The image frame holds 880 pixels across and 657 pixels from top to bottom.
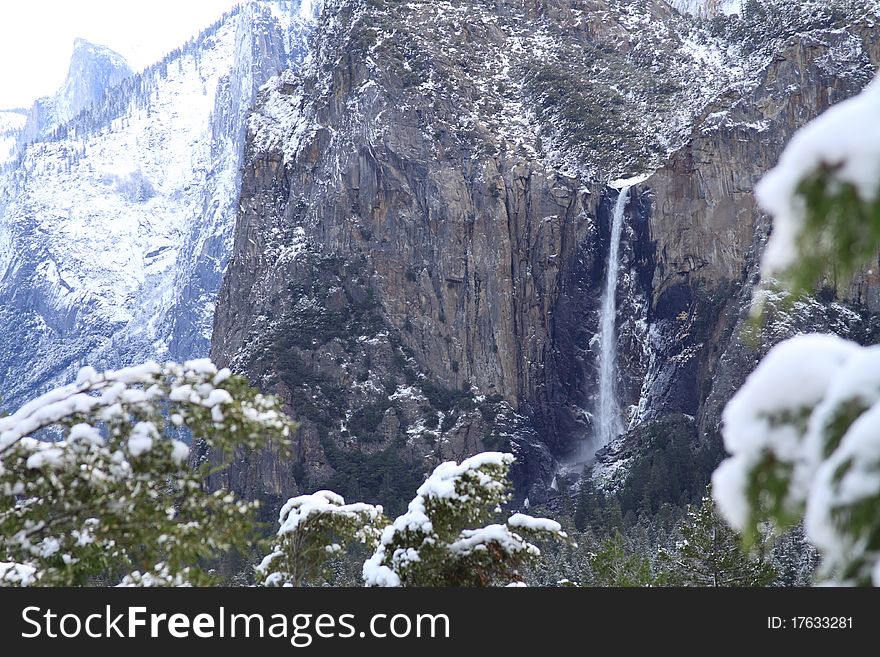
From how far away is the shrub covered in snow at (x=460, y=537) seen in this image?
549 inches

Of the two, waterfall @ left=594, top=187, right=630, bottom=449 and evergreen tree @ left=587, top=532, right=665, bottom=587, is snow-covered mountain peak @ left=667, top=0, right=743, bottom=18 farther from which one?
evergreen tree @ left=587, top=532, right=665, bottom=587

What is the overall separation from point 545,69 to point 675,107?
1655cm

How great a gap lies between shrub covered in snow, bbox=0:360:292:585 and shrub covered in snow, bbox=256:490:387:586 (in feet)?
22.3

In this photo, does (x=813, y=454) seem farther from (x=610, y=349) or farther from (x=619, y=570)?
(x=610, y=349)

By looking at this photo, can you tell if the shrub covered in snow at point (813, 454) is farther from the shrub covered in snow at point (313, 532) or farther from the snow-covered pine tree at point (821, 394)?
the shrub covered in snow at point (313, 532)

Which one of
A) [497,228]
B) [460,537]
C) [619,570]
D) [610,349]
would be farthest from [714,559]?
[497,228]

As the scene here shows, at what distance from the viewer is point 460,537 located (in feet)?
47.9

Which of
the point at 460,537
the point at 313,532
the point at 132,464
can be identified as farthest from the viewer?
the point at 313,532

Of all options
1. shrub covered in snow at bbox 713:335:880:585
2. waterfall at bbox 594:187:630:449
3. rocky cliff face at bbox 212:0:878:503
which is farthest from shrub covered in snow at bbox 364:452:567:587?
waterfall at bbox 594:187:630:449

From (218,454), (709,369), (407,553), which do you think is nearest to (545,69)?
(709,369)

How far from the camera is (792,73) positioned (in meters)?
107

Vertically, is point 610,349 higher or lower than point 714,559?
higher

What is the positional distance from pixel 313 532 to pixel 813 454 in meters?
13.5

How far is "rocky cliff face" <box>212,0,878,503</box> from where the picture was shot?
107 m
